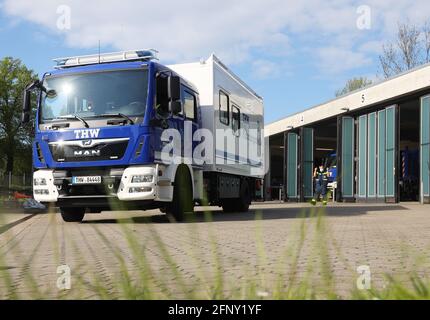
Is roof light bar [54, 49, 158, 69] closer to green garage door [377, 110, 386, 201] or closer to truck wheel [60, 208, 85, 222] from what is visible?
truck wheel [60, 208, 85, 222]

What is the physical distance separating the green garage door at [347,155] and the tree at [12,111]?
104 ft

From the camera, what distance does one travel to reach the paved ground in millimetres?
2248

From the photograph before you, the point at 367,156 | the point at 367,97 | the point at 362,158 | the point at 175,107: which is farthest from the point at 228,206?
the point at 362,158

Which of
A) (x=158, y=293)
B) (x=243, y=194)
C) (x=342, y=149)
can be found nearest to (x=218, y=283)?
(x=158, y=293)

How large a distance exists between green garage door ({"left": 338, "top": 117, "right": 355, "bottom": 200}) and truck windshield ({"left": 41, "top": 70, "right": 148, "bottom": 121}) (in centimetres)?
1768

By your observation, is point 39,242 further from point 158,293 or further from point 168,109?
point 158,293

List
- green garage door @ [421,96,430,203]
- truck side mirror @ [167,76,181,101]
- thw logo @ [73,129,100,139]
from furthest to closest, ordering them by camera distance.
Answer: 1. green garage door @ [421,96,430,203]
2. truck side mirror @ [167,76,181,101]
3. thw logo @ [73,129,100,139]

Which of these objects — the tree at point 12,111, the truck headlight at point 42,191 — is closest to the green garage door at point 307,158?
the truck headlight at point 42,191

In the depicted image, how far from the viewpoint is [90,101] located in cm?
1017

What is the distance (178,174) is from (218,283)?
27.8 ft

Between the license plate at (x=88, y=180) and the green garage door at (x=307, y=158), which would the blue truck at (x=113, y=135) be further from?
the green garage door at (x=307, y=158)

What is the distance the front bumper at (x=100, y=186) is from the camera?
9.66 m

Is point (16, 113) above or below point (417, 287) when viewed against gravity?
above

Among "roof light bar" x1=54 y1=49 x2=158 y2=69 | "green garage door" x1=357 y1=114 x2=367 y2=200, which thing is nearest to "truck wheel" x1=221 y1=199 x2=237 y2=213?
"roof light bar" x1=54 y1=49 x2=158 y2=69
